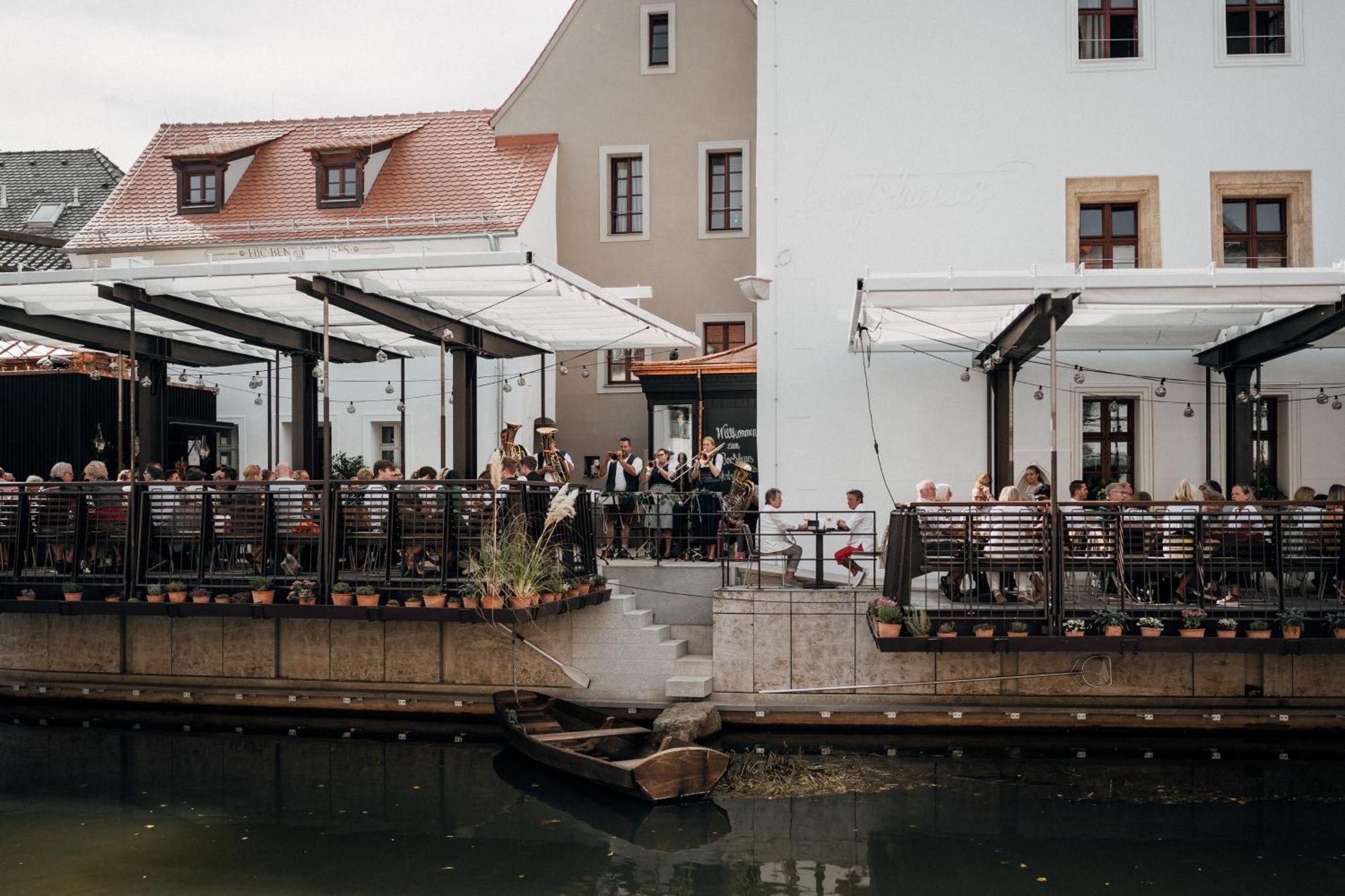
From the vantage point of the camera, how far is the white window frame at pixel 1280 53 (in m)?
17.2

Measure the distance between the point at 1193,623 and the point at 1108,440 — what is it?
5745 millimetres

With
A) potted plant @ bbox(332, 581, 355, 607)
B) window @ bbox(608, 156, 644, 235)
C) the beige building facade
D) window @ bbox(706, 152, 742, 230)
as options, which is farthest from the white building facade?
window @ bbox(608, 156, 644, 235)

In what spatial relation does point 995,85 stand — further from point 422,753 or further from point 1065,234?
point 422,753

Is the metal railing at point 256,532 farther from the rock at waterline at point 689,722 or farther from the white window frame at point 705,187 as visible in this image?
the white window frame at point 705,187

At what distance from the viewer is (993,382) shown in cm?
1694

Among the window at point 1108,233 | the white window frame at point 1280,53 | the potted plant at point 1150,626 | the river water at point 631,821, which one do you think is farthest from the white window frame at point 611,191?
the potted plant at point 1150,626


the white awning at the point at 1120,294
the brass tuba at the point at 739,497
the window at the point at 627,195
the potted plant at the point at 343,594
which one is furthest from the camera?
the window at the point at 627,195

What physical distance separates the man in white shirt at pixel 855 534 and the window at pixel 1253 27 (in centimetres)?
777

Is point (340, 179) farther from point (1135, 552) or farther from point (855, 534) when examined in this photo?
point (1135, 552)

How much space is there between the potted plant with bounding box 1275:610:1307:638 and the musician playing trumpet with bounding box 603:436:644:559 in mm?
7575

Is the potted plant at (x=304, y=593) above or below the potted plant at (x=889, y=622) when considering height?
above

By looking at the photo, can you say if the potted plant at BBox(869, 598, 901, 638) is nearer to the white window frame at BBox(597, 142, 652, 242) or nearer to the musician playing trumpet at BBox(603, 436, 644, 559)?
the musician playing trumpet at BBox(603, 436, 644, 559)

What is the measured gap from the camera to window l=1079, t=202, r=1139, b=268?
58.0 feet

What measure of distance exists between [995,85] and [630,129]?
10003 millimetres
